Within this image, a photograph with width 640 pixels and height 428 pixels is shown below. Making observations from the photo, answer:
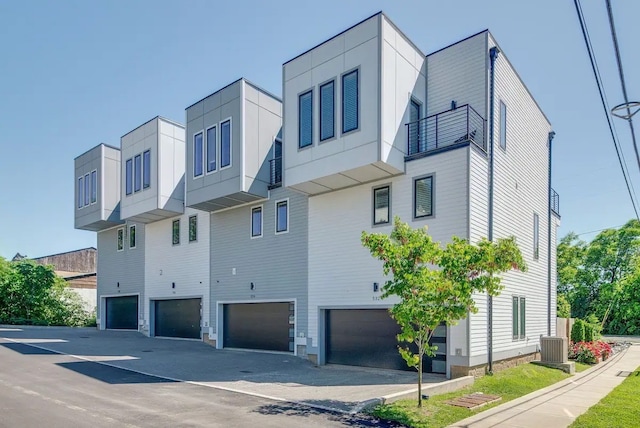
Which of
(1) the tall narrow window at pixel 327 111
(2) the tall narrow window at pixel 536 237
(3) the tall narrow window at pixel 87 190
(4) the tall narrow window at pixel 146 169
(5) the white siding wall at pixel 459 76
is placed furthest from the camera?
(3) the tall narrow window at pixel 87 190

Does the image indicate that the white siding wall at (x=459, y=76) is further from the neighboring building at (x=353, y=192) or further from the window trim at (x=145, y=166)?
the window trim at (x=145, y=166)

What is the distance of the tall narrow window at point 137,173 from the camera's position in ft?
75.0

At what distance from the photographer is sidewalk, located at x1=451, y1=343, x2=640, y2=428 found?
8.76 metres

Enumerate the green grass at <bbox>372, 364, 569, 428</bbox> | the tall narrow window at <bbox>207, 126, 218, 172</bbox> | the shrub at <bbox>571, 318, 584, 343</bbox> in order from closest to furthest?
1. the green grass at <bbox>372, 364, 569, 428</bbox>
2. the tall narrow window at <bbox>207, 126, 218, 172</bbox>
3. the shrub at <bbox>571, 318, 584, 343</bbox>

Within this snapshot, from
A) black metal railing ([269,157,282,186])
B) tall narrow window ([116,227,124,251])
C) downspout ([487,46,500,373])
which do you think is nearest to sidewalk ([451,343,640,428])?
downspout ([487,46,500,373])

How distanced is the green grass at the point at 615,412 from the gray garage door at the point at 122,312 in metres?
21.6

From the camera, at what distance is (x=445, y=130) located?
14664 mm

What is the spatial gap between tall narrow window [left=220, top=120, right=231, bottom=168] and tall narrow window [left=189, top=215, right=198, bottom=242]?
4.57 meters

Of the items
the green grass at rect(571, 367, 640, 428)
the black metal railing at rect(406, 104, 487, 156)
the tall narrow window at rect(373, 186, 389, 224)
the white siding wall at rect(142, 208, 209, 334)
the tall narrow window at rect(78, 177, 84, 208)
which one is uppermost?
the black metal railing at rect(406, 104, 487, 156)

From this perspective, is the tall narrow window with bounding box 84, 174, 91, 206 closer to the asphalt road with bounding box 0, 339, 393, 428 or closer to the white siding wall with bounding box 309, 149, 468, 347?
the asphalt road with bounding box 0, 339, 393, 428

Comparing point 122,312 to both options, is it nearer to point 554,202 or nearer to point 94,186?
point 94,186

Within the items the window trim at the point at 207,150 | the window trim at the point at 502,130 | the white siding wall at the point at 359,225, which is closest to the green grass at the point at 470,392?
Answer: the white siding wall at the point at 359,225

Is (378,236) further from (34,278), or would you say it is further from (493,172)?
(34,278)

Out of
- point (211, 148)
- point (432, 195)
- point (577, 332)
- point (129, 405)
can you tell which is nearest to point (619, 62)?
point (432, 195)
